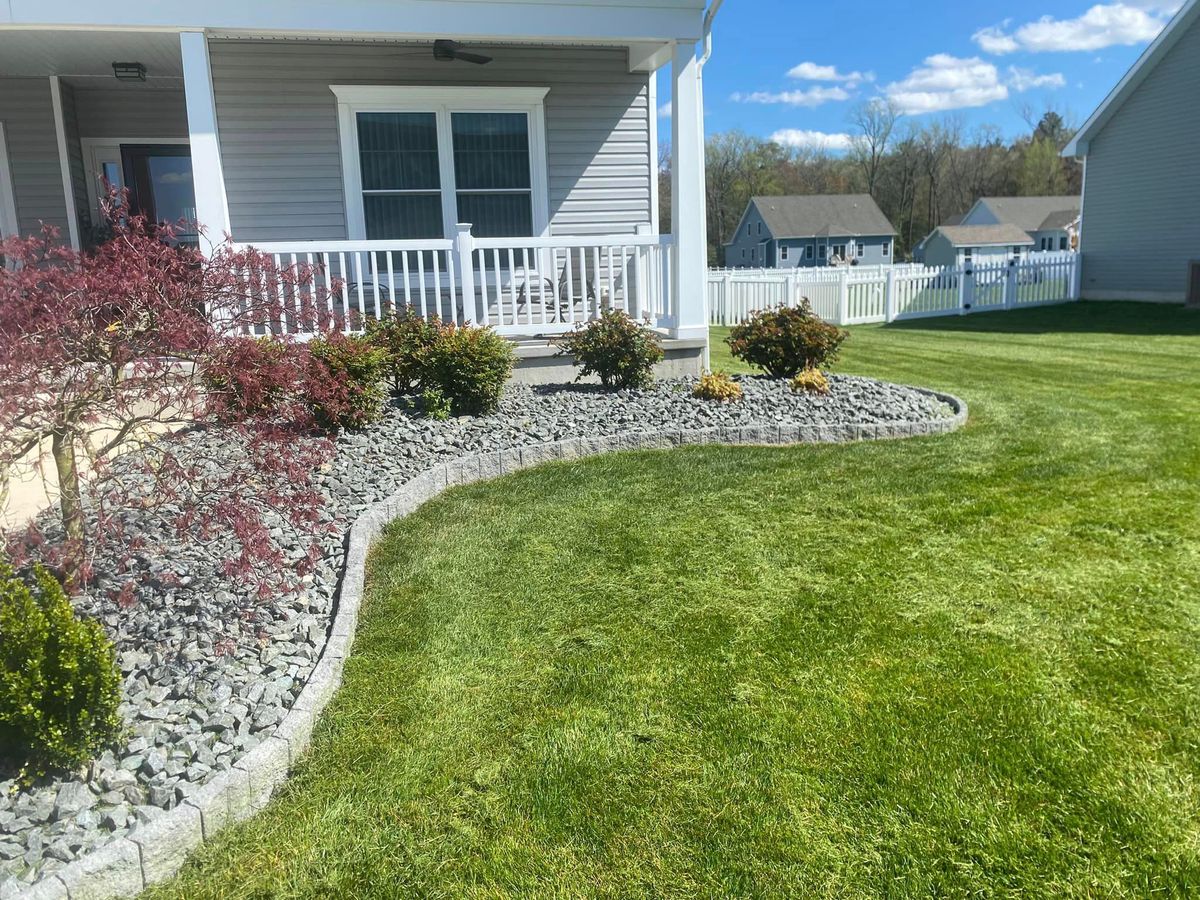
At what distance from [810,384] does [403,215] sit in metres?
4.79

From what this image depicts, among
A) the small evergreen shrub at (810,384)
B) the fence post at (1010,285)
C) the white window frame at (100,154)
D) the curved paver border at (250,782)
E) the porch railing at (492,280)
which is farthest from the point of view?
the fence post at (1010,285)

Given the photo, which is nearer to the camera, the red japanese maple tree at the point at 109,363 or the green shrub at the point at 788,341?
the red japanese maple tree at the point at 109,363

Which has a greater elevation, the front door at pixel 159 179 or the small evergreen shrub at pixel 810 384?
the front door at pixel 159 179

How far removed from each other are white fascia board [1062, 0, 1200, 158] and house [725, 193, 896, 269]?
3277 centimetres

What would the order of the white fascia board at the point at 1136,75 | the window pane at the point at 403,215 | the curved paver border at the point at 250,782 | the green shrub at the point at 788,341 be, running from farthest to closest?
the white fascia board at the point at 1136,75 < the window pane at the point at 403,215 < the green shrub at the point at 788,341 < the curved paver border at the point at 250,782

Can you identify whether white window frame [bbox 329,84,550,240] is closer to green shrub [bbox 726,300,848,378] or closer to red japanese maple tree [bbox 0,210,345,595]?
green shrub [bbox 726,300,848,378]

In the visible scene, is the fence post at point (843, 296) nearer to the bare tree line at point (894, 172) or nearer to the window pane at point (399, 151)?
the window pane at point (399, 151)

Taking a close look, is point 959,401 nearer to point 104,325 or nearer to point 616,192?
point 616,192

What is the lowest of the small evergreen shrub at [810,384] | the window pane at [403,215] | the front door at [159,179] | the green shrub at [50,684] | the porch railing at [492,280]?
the green shrub at [50,684]

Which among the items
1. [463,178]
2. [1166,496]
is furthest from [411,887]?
[463,178]

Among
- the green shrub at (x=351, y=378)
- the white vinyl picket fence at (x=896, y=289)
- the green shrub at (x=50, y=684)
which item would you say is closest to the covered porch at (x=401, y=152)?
the green shrub at (x=351, y=378)

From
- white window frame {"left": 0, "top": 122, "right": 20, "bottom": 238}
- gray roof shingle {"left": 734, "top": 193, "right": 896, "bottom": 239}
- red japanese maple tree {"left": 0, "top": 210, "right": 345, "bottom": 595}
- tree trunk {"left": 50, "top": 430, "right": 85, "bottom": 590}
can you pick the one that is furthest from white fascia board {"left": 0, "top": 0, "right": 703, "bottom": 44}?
gray roof shingle {"left": 734, "top": 193, "right": 896, "bottom": 239}

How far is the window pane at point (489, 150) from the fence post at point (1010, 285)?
13.9 metres

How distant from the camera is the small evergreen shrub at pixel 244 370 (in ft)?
11.0
